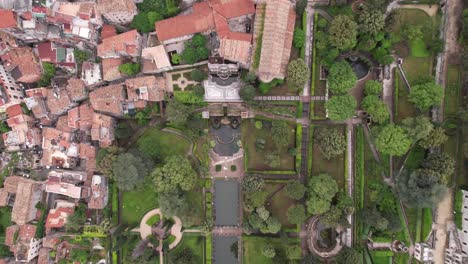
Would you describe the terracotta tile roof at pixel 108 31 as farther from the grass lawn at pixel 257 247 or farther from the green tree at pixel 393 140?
the green tree at pixel 393 140

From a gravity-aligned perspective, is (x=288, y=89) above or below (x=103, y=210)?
above

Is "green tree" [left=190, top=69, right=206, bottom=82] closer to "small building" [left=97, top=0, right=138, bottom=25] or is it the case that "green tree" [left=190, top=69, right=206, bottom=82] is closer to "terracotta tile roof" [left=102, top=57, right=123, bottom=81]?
"terracotta tile roof" [left=102, top=57, right=123, bottom=81]

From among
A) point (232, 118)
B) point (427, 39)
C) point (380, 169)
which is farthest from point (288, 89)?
point (427, 39)

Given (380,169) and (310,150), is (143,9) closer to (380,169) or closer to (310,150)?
(310,150)

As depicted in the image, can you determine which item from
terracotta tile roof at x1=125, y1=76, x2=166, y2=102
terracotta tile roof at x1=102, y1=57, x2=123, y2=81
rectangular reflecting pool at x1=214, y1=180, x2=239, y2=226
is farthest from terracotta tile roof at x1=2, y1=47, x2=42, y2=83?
rectangular reflecting pool at x1=214, y1=180, x2=239, y2=226

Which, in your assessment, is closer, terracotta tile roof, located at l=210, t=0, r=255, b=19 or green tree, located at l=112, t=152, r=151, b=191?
green tree, located at l=112, t=152, r=151, b=191

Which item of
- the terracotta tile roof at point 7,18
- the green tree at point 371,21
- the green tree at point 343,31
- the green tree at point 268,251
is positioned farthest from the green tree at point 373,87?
the terracotta tile roof at point 7,18

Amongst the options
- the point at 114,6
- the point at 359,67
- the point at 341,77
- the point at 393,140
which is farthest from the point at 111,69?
the point at 393,140
